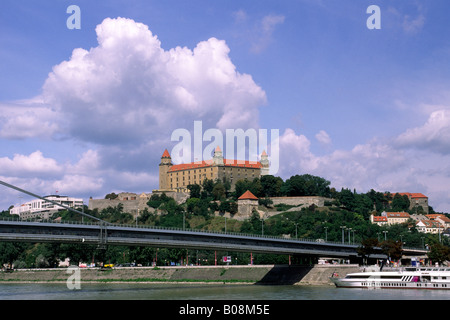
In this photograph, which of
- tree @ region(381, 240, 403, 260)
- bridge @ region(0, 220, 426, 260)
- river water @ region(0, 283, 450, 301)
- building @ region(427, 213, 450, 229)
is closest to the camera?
river water @ region(0, 283, 450, 301)

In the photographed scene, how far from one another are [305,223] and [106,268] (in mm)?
45671

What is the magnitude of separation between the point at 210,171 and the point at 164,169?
2049cm

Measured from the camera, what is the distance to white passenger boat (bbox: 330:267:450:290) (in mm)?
54000

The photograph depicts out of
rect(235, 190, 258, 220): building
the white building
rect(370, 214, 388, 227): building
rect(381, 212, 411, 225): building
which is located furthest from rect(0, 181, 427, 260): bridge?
the white building

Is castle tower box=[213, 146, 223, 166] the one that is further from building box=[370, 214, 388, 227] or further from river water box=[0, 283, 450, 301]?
river water box=[0, 283, 450, 301]

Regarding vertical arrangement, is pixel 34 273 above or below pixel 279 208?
below

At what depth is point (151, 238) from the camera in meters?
56.4

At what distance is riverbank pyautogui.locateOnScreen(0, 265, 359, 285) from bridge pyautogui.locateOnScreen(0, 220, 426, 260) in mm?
2914

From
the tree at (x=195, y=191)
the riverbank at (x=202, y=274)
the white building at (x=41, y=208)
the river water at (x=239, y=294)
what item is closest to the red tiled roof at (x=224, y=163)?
the tree at (x=195, y=191)

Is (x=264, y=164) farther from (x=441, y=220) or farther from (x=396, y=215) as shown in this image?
(x=441, y=220)

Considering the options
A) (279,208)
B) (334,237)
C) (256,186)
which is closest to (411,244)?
(334,237)

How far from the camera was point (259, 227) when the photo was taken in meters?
113

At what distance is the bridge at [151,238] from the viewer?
160 feet
